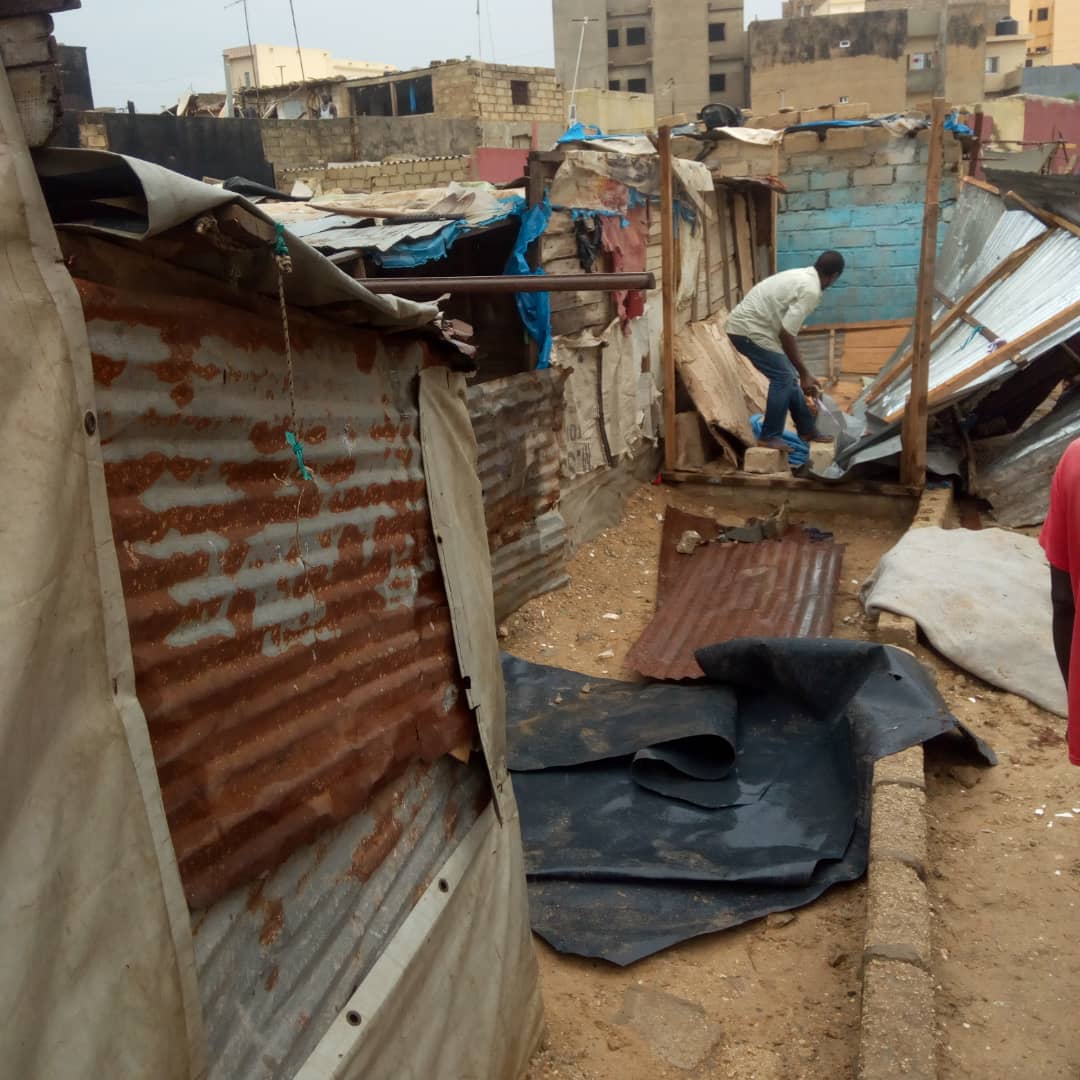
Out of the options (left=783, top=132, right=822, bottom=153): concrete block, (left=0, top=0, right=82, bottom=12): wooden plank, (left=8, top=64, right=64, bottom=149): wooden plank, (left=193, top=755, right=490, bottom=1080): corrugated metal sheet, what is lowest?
(left=193, top=755, right=490, bottom=1080): corrugated metal sheet

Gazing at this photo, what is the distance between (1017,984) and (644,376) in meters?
6.15

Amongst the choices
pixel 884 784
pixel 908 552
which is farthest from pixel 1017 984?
pixel 908 552

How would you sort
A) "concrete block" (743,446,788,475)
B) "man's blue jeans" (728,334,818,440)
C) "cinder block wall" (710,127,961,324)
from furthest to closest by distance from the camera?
"cinder block wall" (710,127,961,324)
"man's blue jeans" (728,334,818,440)
"concrete block" (743,446,788,475)

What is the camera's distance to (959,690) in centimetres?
515

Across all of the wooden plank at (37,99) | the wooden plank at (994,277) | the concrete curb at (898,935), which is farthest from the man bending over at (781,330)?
the wooden plank at (37,99)

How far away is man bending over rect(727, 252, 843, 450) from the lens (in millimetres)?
8734

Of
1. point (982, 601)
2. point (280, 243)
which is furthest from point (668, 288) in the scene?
point (280, 243)

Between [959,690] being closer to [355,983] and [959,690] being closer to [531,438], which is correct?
[531,438]

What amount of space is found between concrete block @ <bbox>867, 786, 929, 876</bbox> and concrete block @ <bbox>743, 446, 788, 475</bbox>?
4949 mm

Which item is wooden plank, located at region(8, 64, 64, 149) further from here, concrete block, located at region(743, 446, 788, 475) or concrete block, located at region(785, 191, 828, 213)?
concrete block, located at region(785, 191, 828, 213)

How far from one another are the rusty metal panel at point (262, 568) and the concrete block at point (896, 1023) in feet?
4.75

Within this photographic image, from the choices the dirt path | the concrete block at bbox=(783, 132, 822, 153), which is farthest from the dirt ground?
the concrete block at bbox=(783, 132, 822, 153)

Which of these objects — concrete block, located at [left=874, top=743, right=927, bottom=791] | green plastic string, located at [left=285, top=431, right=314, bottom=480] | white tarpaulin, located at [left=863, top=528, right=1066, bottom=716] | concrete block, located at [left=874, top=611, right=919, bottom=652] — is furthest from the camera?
concrete block, located at [left=874, top=611, right=919, bottom=652]

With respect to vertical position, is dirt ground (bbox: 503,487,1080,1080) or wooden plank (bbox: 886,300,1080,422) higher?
wooden plank (bbox: 886,300,1080,422)
